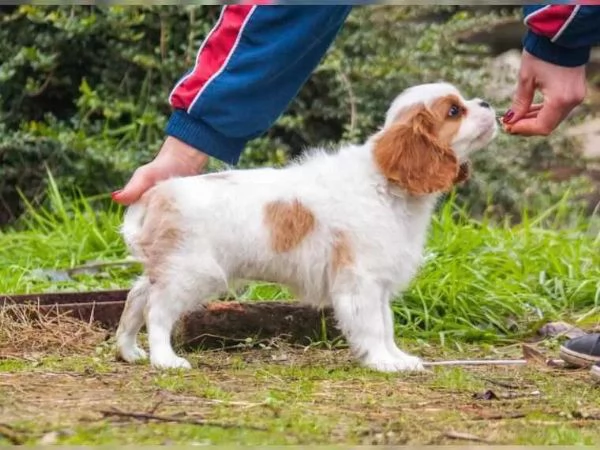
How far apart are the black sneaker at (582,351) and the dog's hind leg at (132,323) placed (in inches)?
62.2

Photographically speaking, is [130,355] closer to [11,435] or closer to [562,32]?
[11,435]

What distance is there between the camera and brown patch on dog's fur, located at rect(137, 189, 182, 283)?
4.69 m

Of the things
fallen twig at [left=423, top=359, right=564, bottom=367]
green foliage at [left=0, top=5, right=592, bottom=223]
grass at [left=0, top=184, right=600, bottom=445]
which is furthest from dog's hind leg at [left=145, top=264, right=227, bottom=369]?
green foliage at [left=0, top=5, right=592, bottom=223]

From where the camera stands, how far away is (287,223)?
4.75 meters

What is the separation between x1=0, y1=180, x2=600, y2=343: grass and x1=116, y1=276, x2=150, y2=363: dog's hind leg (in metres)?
1.22

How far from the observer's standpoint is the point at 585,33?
4703 millimetres

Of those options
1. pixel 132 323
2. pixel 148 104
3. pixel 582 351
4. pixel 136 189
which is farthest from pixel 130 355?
pixel 148 104

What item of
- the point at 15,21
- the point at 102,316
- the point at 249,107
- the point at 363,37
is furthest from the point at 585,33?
the point at 15,21

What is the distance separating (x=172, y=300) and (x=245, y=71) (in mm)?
911

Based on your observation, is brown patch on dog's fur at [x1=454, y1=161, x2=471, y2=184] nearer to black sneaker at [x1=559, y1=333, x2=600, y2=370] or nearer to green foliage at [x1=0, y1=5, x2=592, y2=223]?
black sneaker at [x1=559, y1=333, x2=600, y2=370]

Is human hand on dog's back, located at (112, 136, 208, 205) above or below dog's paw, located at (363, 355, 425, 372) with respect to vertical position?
above

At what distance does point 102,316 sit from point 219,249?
3.72 feet

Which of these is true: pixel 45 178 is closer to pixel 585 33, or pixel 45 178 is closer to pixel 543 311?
pixel 543 311

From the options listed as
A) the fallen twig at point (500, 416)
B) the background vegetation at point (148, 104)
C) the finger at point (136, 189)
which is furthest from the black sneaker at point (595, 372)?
the background vegetation at point (148, 104)
